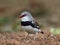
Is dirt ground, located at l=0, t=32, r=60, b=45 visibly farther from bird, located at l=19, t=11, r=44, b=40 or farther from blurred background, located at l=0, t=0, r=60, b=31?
blurred background, located at l=0, t=0, r=60, b=31

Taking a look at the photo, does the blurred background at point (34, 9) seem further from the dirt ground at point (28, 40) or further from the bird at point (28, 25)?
the dirt ground at point (28, 40)

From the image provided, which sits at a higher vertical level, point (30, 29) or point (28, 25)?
point (28, 25)

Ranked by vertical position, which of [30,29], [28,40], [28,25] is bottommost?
[28,40]

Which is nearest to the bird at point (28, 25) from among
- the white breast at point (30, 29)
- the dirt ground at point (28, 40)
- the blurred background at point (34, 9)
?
the white breast at point (30, 29)

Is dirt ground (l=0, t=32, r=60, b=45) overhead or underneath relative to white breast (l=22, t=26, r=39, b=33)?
underneath

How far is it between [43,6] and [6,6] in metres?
2.35

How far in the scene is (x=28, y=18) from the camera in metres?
14.4

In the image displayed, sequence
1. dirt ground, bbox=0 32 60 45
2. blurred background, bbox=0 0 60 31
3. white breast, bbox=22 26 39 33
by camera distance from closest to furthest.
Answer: dirt ground, bbox=0 32 60 45 < white breast, bbox=22 26 39 33 < blurred background, bbox=0 0 60 31

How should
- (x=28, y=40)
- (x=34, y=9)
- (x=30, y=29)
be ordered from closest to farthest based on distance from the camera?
(x=28, y=40), (x=30, y=29), (x=34, y=9)

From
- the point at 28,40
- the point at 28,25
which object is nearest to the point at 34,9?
the point at 28,25

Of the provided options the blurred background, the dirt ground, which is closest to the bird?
the dirt ground

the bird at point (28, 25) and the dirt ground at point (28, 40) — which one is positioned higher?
the bird at point (28, 25)

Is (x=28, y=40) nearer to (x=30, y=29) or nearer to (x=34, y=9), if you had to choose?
(x=30, y=29)

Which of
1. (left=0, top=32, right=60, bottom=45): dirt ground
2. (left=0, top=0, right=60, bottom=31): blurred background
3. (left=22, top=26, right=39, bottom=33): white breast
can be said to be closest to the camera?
(left=0, top=32, right=60, bottom=45): dirt ground
